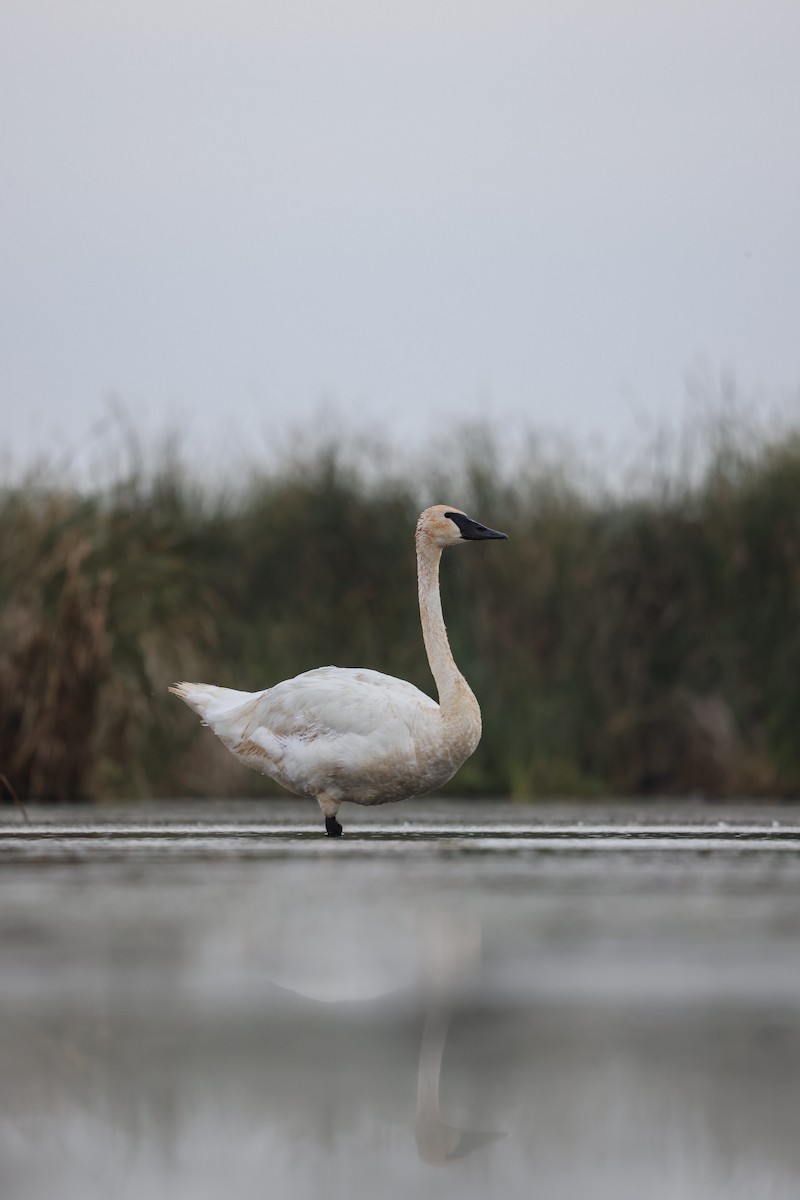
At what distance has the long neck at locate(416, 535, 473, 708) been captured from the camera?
399 inches

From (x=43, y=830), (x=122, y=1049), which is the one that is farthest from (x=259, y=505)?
(x=122, y=1049)

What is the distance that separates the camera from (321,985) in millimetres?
6184

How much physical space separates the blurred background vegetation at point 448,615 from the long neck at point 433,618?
1.57 m

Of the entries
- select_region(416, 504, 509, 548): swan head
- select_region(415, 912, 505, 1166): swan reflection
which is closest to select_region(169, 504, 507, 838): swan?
select_region(416, 504, 509, 548): swan head

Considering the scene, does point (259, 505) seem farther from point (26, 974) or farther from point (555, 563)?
point (26, 974)

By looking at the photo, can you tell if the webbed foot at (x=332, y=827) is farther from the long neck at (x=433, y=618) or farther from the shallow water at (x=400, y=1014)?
the long neck at (x=433, y=618)

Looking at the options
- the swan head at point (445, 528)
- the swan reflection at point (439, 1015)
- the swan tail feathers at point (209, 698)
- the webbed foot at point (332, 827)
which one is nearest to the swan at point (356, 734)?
the webbed foot at point (332, 827)

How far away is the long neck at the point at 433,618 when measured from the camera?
10.1 meters

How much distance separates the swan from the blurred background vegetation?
187 centimetres

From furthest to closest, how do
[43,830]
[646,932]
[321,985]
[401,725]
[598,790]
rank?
[598,790], [43,830], [401,725], [646,932], [321,985]

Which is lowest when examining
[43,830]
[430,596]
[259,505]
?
[43,830]

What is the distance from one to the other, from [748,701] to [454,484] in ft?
7.93

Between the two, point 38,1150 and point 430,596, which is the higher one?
point 430,596

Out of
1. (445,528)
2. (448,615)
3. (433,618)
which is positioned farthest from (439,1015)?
(448,615)
